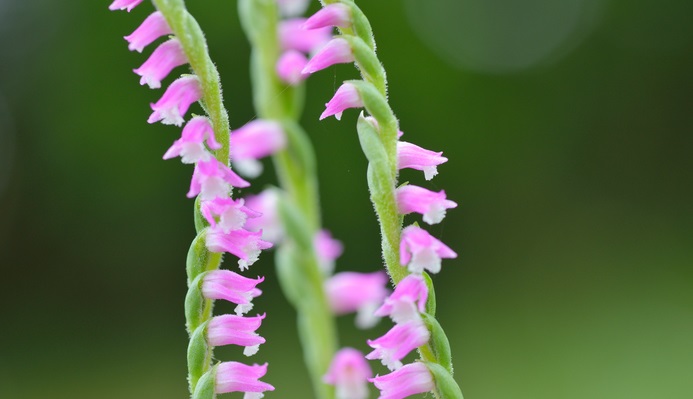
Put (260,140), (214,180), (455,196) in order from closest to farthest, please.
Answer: (260,140), (214,180), (455,196)

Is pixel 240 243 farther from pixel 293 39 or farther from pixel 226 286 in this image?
pixel 293 39

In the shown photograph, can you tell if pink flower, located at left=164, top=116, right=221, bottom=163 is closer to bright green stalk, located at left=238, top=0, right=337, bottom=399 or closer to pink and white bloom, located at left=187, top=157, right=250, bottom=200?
pink and white bloom, located at left=187, top=157, right=250, bottom=200

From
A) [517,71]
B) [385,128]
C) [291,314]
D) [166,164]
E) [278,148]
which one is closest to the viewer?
[278,148]

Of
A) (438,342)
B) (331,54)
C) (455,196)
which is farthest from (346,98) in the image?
(455,196)

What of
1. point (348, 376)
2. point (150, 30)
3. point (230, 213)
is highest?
point (150, 30)

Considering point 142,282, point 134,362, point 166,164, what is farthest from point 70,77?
point 134,362

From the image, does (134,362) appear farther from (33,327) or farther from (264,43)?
(264,43)

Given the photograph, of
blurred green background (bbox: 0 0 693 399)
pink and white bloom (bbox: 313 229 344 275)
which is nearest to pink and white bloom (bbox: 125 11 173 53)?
pink and white bloom (bbox: 313 229 344 275)

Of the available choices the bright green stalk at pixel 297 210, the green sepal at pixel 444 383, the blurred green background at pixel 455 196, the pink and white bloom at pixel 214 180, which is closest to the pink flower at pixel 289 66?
the bright green stalk at pixel 297 210
